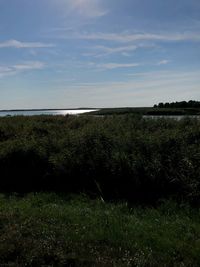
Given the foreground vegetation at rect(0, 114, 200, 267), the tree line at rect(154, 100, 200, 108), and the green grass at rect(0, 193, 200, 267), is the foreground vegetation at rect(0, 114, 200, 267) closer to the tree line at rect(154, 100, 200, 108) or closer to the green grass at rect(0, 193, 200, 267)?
the green grass at rect(0, 193, 200, 267)

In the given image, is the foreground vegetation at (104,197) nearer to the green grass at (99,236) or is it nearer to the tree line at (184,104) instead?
the green grass at (99,236)

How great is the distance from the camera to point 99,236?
702 cm

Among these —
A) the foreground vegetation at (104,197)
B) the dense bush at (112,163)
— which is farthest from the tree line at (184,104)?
the dense bush at (112,163)

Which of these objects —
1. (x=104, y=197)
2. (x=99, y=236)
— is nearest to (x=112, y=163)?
(x=104, y=197)

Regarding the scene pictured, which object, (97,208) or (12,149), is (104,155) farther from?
(12,149)

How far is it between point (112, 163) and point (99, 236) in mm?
5106

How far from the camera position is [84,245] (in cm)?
662

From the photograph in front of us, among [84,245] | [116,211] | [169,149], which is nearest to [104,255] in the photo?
[84,245]

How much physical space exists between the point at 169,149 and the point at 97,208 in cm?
335

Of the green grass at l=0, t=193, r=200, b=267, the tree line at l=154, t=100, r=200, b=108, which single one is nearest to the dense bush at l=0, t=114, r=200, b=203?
the green grass at l=0, t=193, r=200, b=267

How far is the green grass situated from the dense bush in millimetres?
1349

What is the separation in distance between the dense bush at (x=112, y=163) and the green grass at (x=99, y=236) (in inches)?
53.1

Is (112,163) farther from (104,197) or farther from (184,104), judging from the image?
(184,104)

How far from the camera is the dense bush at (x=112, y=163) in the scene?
10977mm
